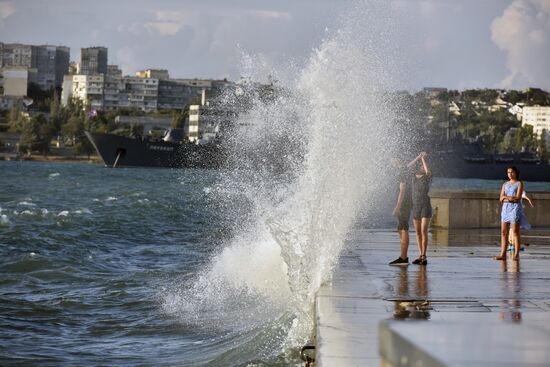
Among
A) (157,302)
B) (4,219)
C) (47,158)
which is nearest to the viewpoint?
(157,302)

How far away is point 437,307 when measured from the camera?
816cm

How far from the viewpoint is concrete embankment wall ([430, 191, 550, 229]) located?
1928 centimetres

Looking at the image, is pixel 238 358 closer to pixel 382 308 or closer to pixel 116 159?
pixel 382 308

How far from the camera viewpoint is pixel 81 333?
1115 cm

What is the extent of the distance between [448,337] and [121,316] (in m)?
10.3

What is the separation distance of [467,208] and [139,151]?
11262 cm

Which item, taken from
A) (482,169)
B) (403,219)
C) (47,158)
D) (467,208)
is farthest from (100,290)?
(47,158)

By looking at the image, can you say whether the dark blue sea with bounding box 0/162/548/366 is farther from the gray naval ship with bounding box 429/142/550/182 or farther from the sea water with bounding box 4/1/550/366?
the gray naval ship with bounding box 429/142/550/182

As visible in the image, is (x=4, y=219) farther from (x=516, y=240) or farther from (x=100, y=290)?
(x=516, y=240)

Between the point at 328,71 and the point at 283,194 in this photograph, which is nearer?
the point at 328,71

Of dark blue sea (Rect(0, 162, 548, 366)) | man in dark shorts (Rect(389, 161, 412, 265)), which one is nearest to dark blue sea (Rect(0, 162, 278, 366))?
dark blue sea (Rect(0, 162, 548, 366))

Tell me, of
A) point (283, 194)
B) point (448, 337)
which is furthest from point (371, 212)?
point (448, 337)

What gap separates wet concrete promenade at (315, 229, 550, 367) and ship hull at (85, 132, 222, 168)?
114513 mm

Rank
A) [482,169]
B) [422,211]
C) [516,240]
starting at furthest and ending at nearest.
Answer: [482,169] → [516,240] → [422,211]
